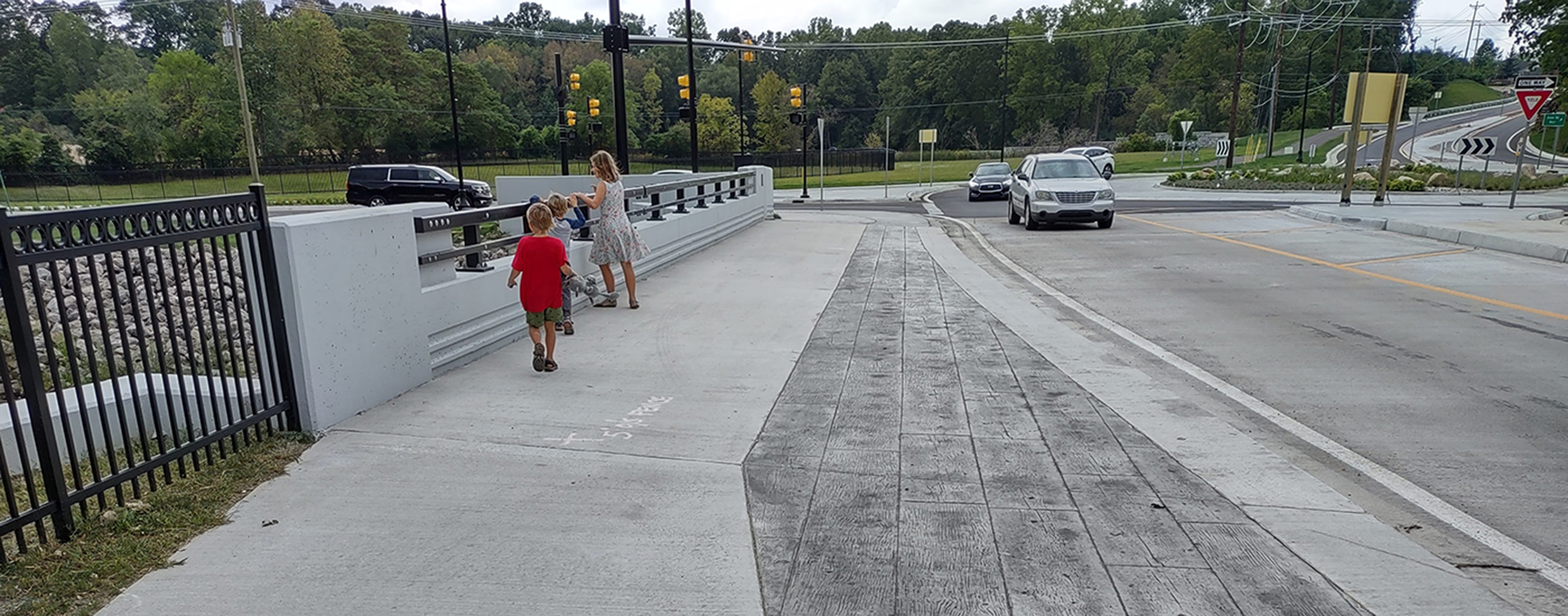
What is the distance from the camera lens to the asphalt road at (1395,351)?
4234 mm

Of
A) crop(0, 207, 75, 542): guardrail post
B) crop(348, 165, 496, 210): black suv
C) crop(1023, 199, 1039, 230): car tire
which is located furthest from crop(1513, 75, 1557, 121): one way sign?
crop(348, 165, 496, 210): black suv

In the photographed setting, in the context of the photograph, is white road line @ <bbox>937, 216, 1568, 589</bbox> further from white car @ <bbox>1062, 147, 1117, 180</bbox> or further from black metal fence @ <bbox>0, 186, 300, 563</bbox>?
white car @ <bbox>1062, 147, 1117, 180</bbox>

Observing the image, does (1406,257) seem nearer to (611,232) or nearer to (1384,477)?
(1384,477)

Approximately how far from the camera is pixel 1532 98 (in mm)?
19500

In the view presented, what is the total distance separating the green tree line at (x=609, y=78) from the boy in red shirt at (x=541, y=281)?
28.0 m

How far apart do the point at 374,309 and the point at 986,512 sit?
12.8ft

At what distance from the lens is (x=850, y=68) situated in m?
123

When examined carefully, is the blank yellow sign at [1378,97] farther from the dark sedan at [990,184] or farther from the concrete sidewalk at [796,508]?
the concrete sidewalk at [796,508]

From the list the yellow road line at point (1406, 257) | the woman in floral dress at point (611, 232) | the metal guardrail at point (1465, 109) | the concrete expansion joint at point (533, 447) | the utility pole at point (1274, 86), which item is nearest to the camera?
the concrete expansion joint at point (533, 447)

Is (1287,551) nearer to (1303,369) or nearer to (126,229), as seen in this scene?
(1303,369)

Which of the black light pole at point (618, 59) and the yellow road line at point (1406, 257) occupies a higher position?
the black light pole at point (618, 59)

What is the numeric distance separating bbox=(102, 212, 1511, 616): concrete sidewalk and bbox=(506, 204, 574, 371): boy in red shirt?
348 mm

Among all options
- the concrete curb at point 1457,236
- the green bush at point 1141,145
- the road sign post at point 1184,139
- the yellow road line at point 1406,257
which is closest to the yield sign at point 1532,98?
the concrete curb at point 1457,236

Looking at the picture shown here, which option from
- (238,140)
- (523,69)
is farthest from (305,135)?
(523,69)
